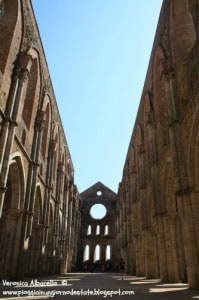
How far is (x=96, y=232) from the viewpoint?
44906 mm

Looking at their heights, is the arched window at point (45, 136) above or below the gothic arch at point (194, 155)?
above

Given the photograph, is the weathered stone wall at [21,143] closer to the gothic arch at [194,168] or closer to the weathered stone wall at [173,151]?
the weathered stone wall at [173,151]

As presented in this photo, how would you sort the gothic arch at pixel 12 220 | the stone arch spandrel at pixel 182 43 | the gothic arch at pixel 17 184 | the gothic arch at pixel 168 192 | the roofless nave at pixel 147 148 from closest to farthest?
the roofless nave at pixel 147 148, the stone arch spandrel at pixel 182 43, the gothic arch at pixel 12 220, the gothic arch at pixel 17 184, the gothic arch at pixel 168 192

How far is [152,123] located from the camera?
17.2 metres

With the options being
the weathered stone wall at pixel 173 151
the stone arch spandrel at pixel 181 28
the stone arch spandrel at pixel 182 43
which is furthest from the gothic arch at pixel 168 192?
the stone arch spandrel at pixel 181 28

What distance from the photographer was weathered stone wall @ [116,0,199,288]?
1014 cm

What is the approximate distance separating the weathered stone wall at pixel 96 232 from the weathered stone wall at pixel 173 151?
23490 millimetres

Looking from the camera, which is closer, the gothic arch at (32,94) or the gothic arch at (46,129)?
the gothic arch at (32,94)

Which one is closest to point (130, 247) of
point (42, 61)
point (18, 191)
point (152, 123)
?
point (152, 123)

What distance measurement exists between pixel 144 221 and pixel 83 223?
94.6 feet

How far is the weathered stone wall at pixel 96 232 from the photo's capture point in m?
42.1

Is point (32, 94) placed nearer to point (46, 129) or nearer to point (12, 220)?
point (46, 129)

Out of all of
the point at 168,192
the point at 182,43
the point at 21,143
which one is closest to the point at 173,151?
the point at 168,192

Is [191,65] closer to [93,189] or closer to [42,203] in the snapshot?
[42,203]
